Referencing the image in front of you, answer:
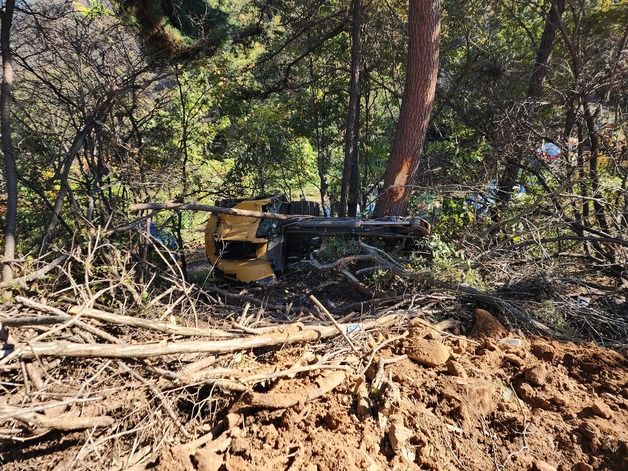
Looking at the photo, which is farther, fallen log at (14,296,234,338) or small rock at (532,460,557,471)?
fallen log at (14,296,234,338)

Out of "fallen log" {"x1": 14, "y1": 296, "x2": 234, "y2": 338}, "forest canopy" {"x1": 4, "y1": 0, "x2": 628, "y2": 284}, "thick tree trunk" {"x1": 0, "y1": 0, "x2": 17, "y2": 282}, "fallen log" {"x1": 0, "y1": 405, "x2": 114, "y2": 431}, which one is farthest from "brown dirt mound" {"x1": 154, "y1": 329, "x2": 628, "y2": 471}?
"thick tree trunk" {"x1": 0, "y1": 0, "x2": 17, "y2": 282}

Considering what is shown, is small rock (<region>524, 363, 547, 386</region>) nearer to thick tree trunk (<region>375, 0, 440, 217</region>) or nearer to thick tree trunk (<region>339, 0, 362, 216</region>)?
thick tree trunk (<region>375, 0, 440, 217</region>)

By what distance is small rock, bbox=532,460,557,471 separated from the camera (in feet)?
7.61

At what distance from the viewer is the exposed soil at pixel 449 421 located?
7.72ft

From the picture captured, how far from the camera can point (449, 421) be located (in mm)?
2668

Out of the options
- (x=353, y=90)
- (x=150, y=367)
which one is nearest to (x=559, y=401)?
(x=150, y=367)

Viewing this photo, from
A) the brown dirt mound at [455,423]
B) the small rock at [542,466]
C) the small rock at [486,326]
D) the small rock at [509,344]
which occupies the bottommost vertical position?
the small rock at [542,466]

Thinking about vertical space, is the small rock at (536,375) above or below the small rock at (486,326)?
below

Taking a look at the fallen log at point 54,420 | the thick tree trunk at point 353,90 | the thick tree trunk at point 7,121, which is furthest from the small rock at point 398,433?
the thick tree trunk at point 353,90

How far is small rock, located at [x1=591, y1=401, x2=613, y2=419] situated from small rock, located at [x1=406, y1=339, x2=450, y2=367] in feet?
3.44

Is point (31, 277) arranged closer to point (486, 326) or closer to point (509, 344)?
point (486, 326)

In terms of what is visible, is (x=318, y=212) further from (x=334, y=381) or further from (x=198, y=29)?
(x=334, y=381)

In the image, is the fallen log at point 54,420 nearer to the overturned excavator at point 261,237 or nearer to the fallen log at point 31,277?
the fallen log at point 31,277

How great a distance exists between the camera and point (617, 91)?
5.57 metres
